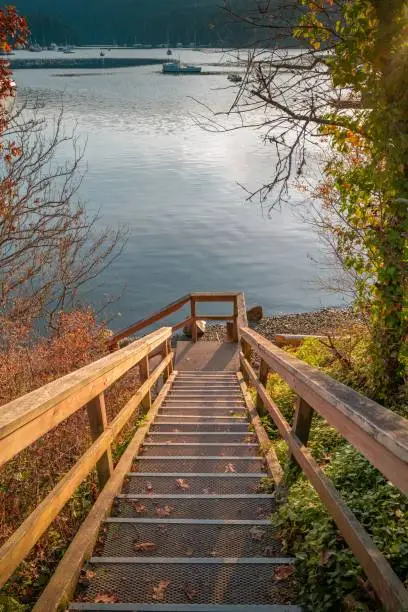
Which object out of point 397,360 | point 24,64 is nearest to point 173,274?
point 397,360

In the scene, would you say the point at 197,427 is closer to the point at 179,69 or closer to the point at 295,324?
the point at 295,324

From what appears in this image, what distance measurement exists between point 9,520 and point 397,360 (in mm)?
3924

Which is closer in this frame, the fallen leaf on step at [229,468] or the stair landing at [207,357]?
the fallen leaf on step at [229,468]

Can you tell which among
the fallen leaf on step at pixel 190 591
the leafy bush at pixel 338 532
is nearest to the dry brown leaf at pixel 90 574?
the fallen leaf on step at pixel 190 591

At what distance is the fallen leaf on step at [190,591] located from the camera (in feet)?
8.34

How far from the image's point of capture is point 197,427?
5816 mm

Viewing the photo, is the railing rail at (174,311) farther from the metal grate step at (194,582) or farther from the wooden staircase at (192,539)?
the metal grate step at (194,582)

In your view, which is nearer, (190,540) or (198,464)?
(190,540)

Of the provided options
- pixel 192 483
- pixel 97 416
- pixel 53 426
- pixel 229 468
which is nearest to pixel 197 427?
pixel 229 468

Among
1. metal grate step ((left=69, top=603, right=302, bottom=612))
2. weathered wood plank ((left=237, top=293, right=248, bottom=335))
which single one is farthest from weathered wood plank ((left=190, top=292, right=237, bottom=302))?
metal grate step ((left=69, top=603, right=302, bottom=612))

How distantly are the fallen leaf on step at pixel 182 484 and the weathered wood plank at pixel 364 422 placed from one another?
1.16m

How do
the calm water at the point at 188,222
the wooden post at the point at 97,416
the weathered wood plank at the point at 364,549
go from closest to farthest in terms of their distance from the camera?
the weathered wood plank at the point at 364,549
the wooden post at the point at 97,416
the calm water at the point at 188,222

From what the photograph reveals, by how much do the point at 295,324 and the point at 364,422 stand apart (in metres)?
19.6

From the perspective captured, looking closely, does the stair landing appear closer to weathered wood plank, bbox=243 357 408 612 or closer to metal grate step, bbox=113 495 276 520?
metal grate step, bbox=113 495 276 520
